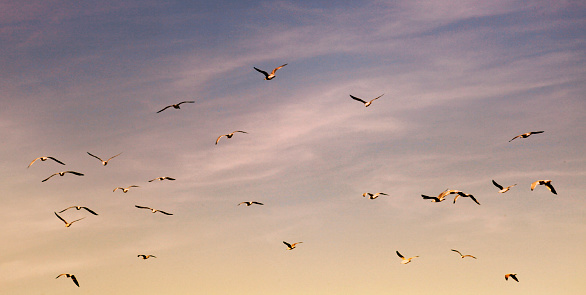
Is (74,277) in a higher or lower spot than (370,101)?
lower

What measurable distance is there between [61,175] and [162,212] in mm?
12513

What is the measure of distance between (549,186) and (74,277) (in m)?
51.6

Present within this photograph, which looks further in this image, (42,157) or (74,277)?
(74,277)

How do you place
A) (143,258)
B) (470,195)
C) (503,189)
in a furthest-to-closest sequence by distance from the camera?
(143,258)
(503,189)
(470,195)

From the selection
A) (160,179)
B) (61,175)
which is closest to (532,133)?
(160,179)

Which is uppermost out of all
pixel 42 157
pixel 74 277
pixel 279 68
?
pixel 279 68

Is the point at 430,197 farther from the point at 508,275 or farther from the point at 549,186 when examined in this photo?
the point at 508,275

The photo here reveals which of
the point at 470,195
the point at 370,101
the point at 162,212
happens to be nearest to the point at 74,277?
the point at 162,212

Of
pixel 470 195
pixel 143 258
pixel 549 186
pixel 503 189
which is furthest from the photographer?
pixel 143 258

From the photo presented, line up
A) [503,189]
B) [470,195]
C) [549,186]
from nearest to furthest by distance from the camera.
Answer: [549,186], [470,195], [503,189]

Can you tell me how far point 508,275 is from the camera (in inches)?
3036

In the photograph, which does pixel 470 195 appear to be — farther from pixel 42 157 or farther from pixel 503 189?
pixel 42 157

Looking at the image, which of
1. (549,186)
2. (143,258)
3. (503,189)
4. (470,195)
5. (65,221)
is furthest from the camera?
(143,258)

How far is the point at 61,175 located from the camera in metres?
70.1
